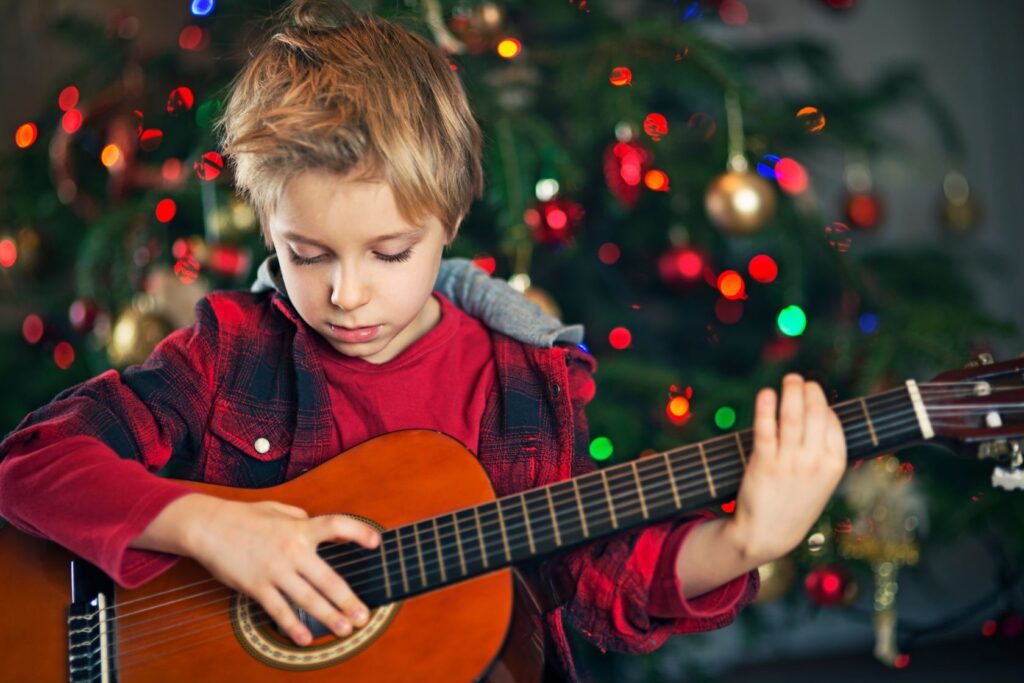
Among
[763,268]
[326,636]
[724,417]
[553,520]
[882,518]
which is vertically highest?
[553,520]

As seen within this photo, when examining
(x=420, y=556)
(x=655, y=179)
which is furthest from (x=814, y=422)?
(x=655, y=179)

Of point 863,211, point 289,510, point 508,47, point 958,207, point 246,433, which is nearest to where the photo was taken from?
point 289,510

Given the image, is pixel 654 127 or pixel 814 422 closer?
pixel 814 422

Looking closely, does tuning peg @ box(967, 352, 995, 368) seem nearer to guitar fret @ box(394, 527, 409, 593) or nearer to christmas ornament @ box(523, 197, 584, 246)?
guitar fret @ box(394, 527, 409, 593)

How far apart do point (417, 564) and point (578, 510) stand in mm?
156

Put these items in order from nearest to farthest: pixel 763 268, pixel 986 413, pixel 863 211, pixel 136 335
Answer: pixel 986 413, pixel 136 335, pixel 763 268, pixel 863 211

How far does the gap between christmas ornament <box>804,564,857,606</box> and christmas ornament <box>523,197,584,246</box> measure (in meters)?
0.68

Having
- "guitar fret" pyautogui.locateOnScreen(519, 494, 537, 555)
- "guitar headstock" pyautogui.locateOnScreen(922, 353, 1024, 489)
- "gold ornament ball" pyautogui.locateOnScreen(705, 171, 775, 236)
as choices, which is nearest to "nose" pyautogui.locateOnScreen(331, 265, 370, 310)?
"guitar fret" pyautogui.locateOnScreen(519, 494, 537, 555)

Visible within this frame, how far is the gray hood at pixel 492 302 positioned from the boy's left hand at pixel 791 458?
307 mm

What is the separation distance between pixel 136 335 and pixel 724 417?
929 millimetres

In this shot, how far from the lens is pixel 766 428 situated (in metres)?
0.84

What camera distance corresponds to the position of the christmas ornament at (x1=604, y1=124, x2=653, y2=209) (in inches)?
61.4

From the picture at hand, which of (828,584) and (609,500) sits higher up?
(609,500)

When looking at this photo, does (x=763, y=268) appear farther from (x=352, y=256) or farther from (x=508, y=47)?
(x=352, y=256)
